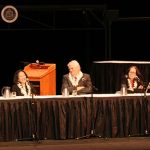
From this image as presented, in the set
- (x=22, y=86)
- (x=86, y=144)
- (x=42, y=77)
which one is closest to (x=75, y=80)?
(x=42, y=77)

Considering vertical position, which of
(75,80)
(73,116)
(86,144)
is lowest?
(86,144)

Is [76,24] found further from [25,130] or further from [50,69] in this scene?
[25,130]

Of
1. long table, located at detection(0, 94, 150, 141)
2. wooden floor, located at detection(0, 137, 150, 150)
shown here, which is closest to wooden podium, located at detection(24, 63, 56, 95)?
long table, located at detection(0, 94, 150, 141)

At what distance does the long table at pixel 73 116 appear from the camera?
946 cm

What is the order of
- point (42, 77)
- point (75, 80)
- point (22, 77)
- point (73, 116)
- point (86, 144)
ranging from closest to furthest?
point (86, 144), point (73, 116), point (22, 77), point (75, 80), point (42, 77)

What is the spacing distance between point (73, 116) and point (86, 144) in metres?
0.55

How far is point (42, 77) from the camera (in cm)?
1103

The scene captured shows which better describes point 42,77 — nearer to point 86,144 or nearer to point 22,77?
point 22,77

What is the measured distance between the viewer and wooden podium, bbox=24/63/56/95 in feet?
36.3

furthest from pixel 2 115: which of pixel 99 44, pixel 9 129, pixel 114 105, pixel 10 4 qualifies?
pixel 99 44

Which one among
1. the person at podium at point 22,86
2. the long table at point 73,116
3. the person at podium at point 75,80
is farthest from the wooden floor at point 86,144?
the person at podium at point 75,80

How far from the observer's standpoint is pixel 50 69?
11508 millimetres

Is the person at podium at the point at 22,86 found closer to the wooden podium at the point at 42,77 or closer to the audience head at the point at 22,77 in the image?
the audience head at the point at 22,77

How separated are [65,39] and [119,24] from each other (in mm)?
1569
